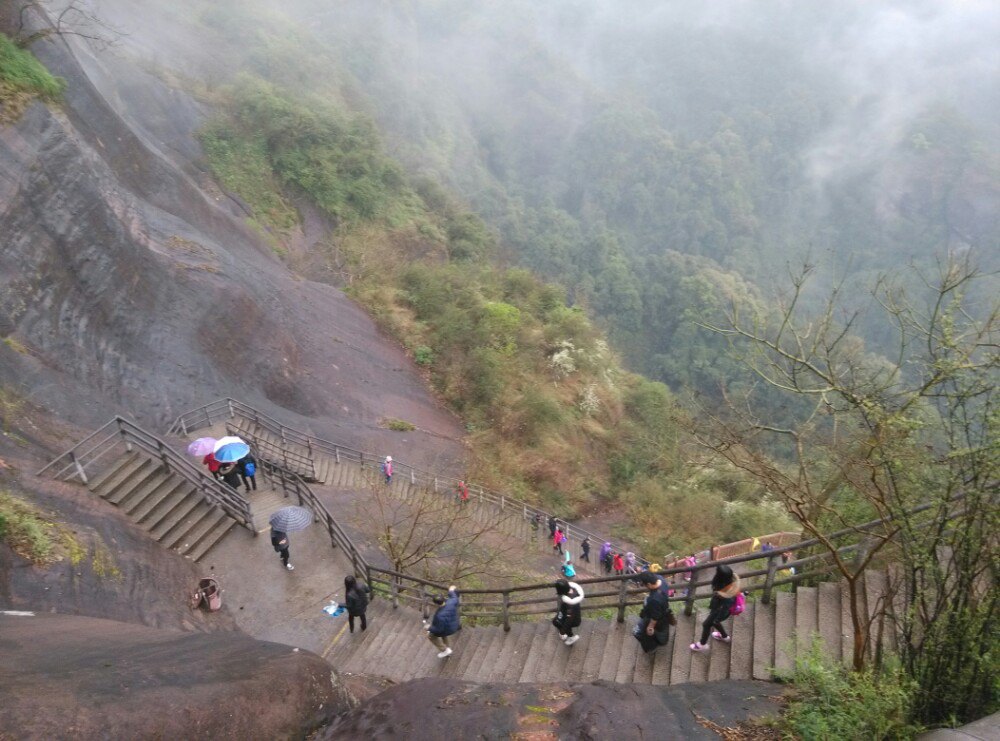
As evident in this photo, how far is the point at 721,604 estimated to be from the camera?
596cm

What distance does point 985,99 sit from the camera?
388 ft

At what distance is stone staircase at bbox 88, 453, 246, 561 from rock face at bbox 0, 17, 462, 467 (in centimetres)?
182

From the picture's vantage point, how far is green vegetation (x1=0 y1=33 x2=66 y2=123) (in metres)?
12.7

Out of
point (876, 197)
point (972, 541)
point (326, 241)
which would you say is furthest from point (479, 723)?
point (876, 197)

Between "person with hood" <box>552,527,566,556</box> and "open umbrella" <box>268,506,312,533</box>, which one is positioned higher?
"person with hood" <box>552,527,566,556</box>

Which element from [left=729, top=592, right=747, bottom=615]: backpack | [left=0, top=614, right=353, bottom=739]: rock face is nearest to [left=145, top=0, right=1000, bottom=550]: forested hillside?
[left=729, top=592, right=747, bottom=615]: backpack

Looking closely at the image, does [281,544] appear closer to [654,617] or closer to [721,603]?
[654,617]

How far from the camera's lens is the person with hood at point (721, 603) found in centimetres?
587

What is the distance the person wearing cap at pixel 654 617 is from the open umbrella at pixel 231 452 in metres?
8.27

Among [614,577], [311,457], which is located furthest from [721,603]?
[311,457]

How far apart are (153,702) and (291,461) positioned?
1178 cm

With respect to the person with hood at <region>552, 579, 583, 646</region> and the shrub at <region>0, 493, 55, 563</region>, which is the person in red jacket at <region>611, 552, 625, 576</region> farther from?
the shrub at <region>0, 493, 55, 563</region>

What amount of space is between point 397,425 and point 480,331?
21.2 feet

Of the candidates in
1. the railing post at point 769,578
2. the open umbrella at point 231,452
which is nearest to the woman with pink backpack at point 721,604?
the railing post at point 769,578
